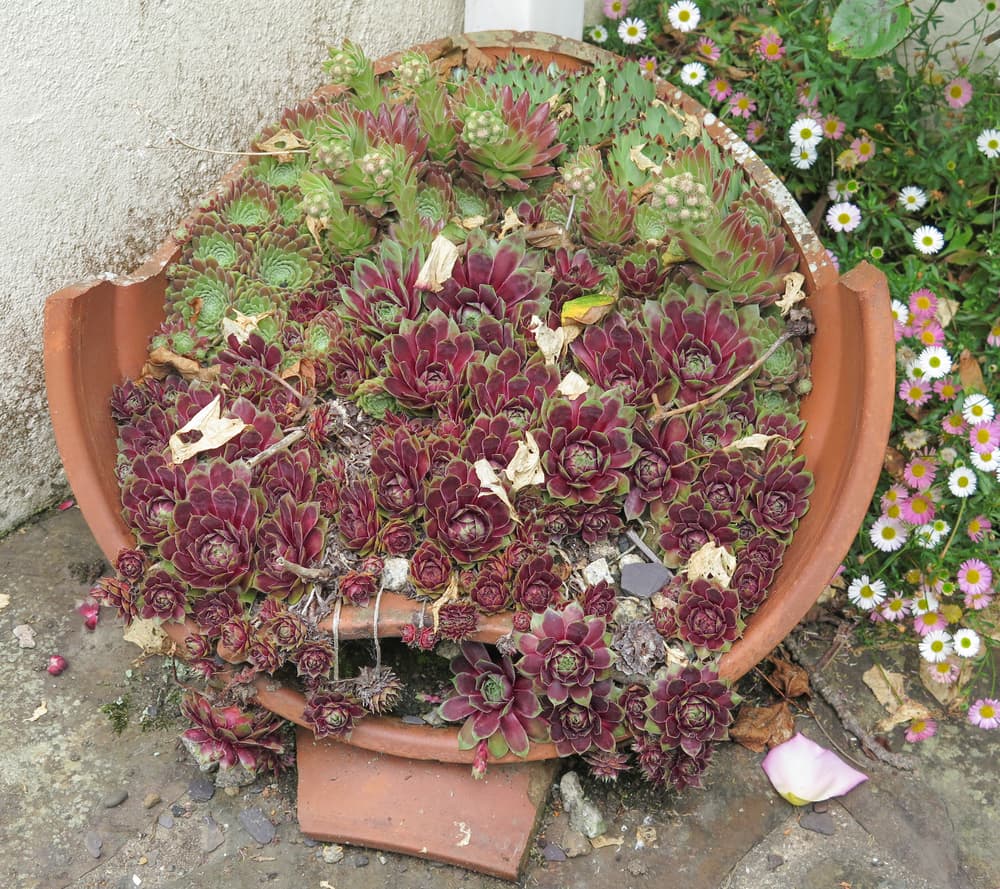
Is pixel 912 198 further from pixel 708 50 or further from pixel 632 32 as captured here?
pixel 632 32

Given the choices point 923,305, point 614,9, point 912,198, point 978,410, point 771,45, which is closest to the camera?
point 978,410

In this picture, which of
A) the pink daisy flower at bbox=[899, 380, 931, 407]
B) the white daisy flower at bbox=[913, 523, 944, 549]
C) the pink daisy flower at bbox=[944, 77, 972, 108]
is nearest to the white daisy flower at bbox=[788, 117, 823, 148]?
the pink daisy flower at bbox=[944, 77, 972, 108]

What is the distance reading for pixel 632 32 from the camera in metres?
3.10

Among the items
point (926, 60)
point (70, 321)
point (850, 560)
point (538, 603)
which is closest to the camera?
point (538, 603)

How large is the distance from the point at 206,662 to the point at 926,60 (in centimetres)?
244

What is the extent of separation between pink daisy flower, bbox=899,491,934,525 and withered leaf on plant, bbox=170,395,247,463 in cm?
157

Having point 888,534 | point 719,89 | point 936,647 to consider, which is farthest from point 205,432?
point 719,89

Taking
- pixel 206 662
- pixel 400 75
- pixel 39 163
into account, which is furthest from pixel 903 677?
pixel 39 163

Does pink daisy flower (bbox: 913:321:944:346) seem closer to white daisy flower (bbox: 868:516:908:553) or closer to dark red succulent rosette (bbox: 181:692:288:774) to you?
white daisy flower (bbox: 868:516:908:553)

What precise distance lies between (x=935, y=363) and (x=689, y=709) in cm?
118

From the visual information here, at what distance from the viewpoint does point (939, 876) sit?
189 centimetres

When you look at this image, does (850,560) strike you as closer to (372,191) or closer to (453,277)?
(453,277)

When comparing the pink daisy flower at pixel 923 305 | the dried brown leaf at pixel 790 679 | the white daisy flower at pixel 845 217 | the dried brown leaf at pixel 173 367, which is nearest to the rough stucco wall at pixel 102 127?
the dried brown leaf at pixel 173 367

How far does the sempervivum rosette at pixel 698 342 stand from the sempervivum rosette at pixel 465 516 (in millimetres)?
494
